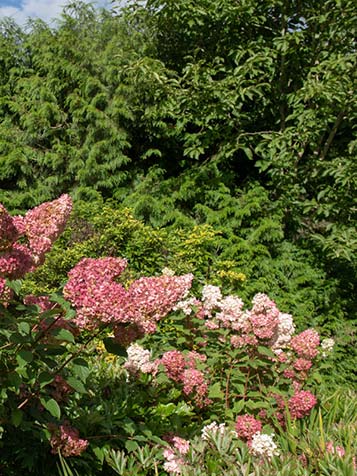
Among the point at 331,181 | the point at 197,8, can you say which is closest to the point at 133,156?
the point at 197,8

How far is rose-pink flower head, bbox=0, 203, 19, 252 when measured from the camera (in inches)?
64.4

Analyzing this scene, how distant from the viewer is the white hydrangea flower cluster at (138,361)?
245 cm

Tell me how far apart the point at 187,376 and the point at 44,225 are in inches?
39.6

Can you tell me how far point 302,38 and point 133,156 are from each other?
217 cm

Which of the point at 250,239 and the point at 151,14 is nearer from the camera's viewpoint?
the point at 250,239

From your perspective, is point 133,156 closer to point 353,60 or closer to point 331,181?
point 331,181

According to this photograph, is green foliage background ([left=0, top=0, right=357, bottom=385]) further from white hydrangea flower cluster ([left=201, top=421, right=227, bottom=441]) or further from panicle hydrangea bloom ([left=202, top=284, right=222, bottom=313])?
white hydrangea flower cluster ([left=201, top=421, right=227, bottom=441])

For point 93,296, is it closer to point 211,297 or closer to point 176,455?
point 176,455

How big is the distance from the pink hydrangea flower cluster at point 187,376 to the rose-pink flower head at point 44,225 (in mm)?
893

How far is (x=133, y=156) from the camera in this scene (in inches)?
240

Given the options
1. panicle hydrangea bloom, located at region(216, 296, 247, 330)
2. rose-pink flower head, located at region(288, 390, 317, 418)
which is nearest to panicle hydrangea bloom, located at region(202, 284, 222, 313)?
panicle hydrangea bloom, located at region(216, 296, 247, 330)

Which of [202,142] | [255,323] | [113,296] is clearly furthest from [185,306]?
[202,142]

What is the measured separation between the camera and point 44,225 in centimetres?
178

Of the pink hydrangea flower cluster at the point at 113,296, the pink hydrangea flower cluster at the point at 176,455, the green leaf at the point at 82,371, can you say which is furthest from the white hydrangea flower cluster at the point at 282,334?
the green leaf at the point at 82,371
